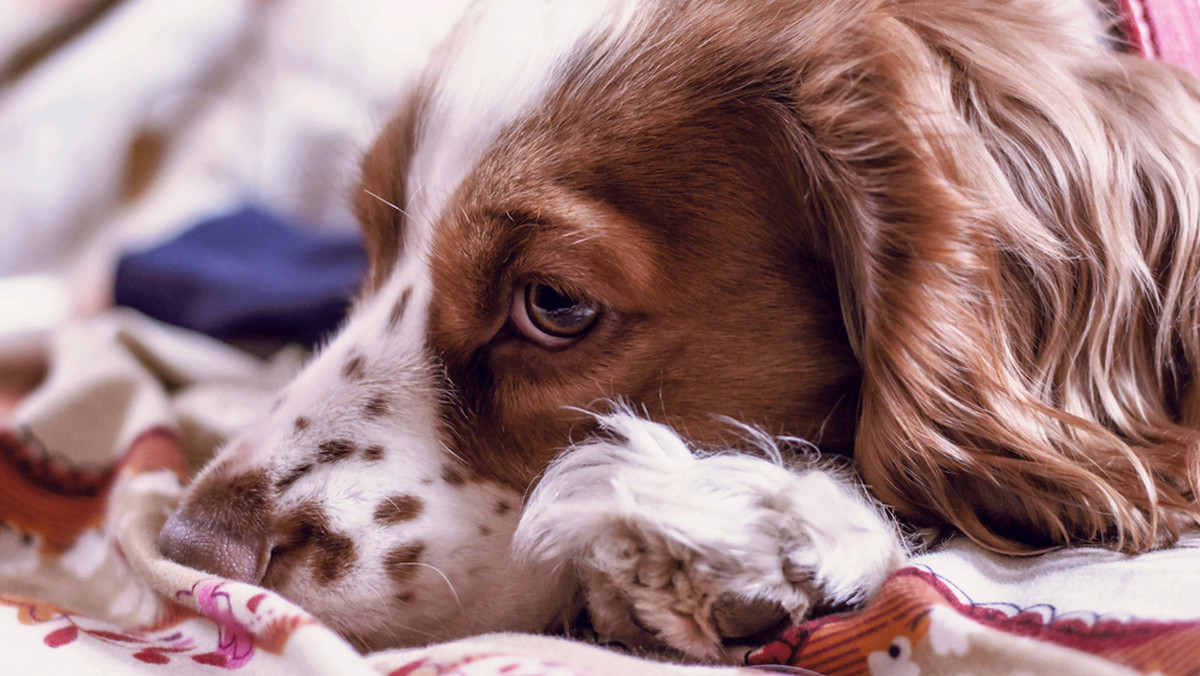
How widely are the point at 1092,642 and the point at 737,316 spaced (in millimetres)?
508

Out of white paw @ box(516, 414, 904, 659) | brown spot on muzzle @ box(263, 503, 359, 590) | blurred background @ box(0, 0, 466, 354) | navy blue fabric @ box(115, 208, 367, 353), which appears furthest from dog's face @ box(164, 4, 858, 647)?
blurred background @ box(0, 0, 466, 354)

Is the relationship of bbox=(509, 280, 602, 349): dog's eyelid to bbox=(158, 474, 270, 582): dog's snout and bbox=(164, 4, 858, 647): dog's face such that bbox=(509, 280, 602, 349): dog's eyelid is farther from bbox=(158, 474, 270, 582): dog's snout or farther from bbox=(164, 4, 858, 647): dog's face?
bbox=(158, 474, 270, 582): dog's snout

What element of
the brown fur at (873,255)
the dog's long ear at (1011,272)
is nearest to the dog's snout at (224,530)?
the brown fur at (873,255)

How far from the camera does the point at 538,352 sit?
1.16 meters

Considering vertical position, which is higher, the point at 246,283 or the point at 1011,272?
the point at 1011,272

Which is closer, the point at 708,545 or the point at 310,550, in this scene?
the point at 708,545

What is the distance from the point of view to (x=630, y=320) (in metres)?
1.12

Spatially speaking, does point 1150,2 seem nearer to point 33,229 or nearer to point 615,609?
point 615,609

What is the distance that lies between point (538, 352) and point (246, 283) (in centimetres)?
119

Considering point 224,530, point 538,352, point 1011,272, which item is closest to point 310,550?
point 224,530

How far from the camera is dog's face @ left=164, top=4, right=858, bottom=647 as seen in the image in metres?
1.10

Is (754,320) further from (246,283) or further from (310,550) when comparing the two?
(246,283)

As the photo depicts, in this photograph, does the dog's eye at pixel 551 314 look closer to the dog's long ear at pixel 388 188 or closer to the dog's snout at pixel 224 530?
the dog's long ear at pixel 388 188

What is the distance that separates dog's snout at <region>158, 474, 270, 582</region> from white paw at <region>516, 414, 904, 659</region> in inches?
12.2
